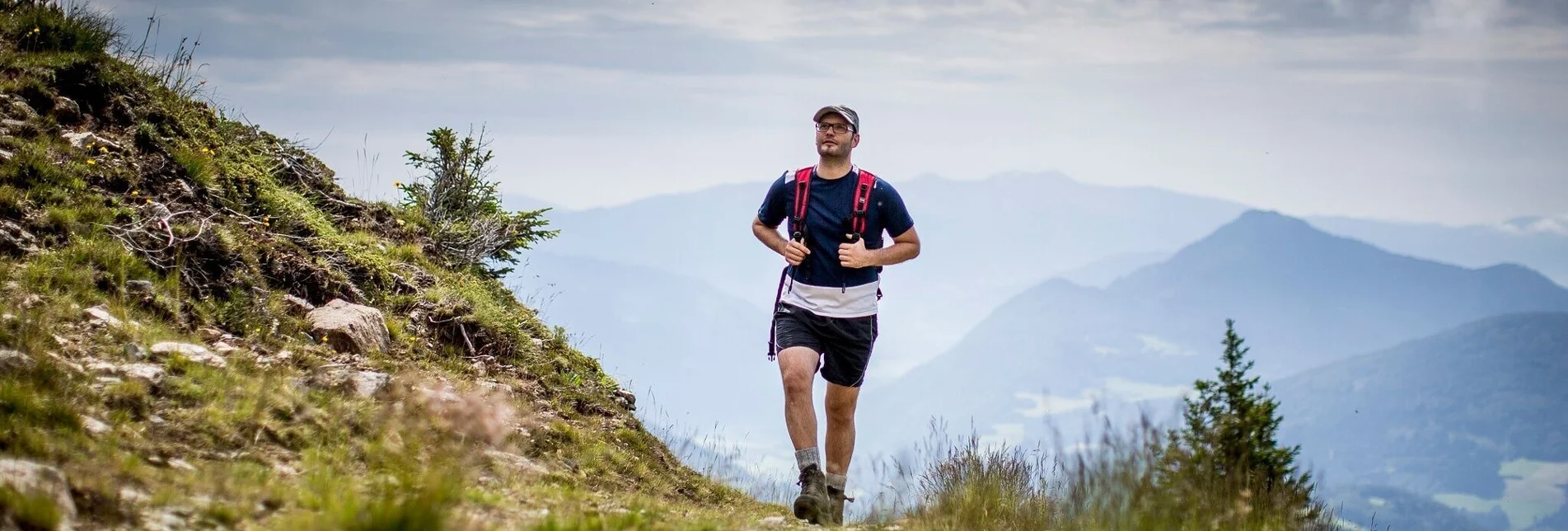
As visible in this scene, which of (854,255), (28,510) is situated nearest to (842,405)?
(854,255)

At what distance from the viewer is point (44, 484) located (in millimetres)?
3576

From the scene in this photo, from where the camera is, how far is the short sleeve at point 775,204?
7.03 metres

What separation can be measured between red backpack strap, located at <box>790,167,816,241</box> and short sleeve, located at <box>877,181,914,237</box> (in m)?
0.48

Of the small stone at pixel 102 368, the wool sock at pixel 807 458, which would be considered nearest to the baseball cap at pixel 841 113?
the wool sock at pixel 807 458

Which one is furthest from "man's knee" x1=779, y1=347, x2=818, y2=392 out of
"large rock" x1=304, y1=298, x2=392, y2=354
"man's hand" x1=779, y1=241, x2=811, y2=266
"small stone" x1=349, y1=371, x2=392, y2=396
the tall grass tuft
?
Result: "large rock" x1=304, y1=298, x2=392, y2=354

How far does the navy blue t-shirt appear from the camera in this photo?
266 inches

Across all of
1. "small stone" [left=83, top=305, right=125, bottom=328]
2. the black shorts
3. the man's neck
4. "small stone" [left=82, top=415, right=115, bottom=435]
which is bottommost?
"small stone" [left=82, top=415, right=115, bottom=435]

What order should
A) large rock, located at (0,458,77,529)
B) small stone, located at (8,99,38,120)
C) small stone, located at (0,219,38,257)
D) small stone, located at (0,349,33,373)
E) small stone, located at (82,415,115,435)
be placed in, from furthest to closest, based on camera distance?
small stone, located at (8,99,38,120)
small stone, located at (0,219,38,257)
small stone, located at (0,349,33,373)
small stone, located at (82,415,115,435)
large rock, located at (0,458,77,529)

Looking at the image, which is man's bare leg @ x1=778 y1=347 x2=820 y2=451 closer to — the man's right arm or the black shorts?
the black shorts

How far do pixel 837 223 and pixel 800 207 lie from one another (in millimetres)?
276

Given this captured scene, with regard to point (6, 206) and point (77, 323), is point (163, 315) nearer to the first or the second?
point (77, 323)

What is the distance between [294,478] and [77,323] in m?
2.10

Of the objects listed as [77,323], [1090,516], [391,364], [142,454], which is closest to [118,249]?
[77,323]

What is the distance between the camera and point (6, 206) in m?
6.59
